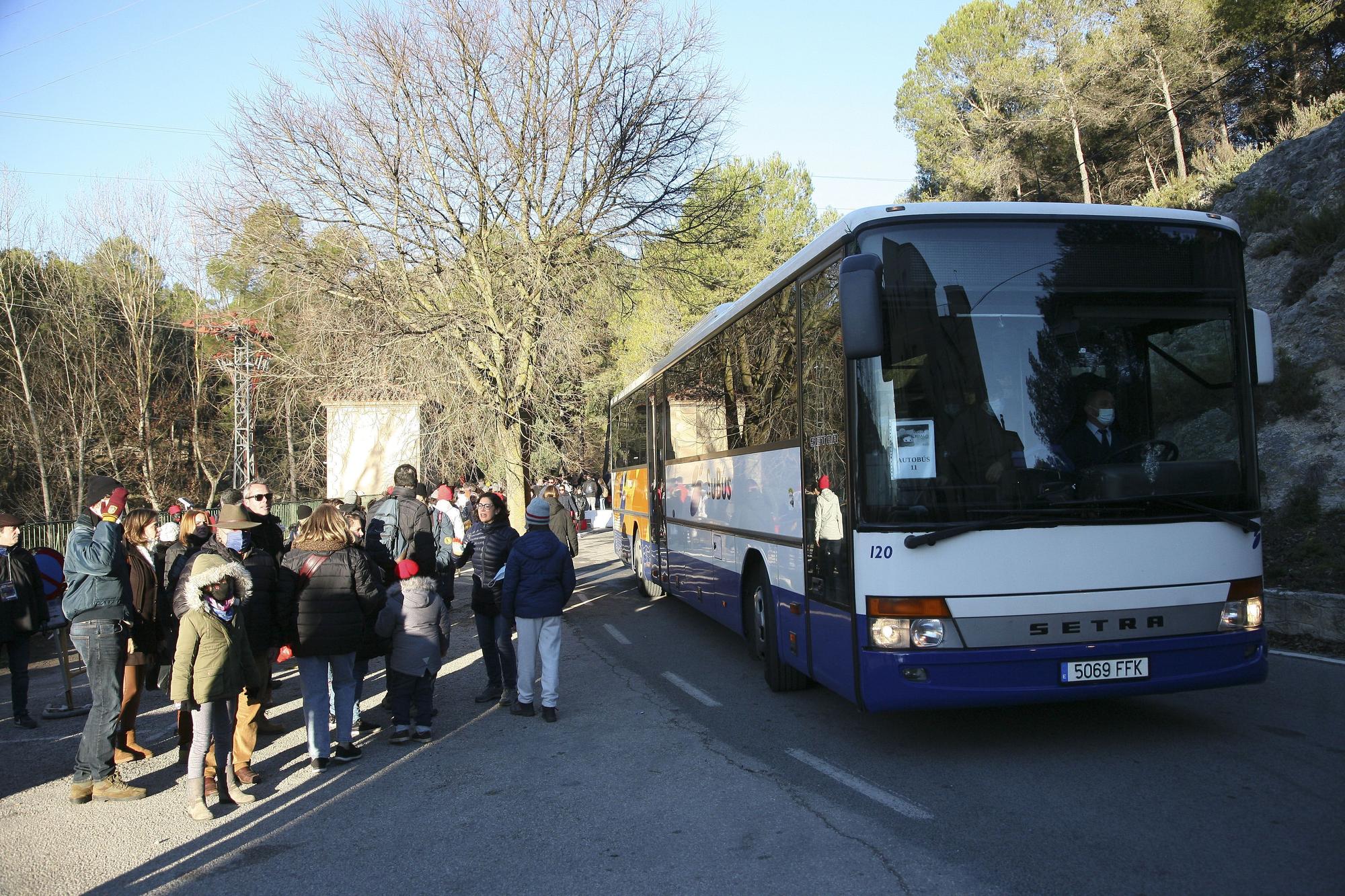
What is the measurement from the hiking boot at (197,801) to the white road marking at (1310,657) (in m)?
9.05

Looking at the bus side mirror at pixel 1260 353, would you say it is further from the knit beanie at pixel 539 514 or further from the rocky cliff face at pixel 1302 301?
the rocky cliff face at pixel 1302 301

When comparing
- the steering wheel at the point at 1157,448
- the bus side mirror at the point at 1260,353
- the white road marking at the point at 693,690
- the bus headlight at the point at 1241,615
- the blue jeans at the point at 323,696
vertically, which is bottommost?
the white road marking at the point at 693,690

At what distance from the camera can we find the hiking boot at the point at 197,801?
5770mm

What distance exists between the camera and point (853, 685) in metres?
6.12

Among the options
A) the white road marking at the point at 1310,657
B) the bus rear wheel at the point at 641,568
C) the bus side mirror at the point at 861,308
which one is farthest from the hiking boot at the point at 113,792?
the bus rear wheel at the point at 641,568

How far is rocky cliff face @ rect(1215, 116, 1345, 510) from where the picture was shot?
1491cm

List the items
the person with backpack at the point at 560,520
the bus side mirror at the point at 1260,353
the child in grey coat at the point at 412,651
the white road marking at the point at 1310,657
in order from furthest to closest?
the person with backpack at the point at 560,520 < the white road marking at the point at 1310,657 < the child in grey coat at the point at 412,651 < the bus side mirror at the point at 1260,353

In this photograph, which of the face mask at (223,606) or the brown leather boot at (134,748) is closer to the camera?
the face mask at (223,606)

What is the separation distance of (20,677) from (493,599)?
4.22 metres

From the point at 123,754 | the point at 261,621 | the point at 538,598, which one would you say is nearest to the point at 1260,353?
the point at 538,598

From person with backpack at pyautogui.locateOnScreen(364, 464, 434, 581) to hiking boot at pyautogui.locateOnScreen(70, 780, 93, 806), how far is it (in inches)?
95.2

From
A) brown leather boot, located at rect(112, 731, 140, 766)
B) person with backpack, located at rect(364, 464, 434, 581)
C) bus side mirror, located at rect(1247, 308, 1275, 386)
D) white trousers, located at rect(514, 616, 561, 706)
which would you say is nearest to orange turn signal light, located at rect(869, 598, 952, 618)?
bus side mirror, located at rect(1247, 308, 1275, 386)

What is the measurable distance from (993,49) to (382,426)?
124 ft

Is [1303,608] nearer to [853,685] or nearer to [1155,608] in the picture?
[1155,608]
